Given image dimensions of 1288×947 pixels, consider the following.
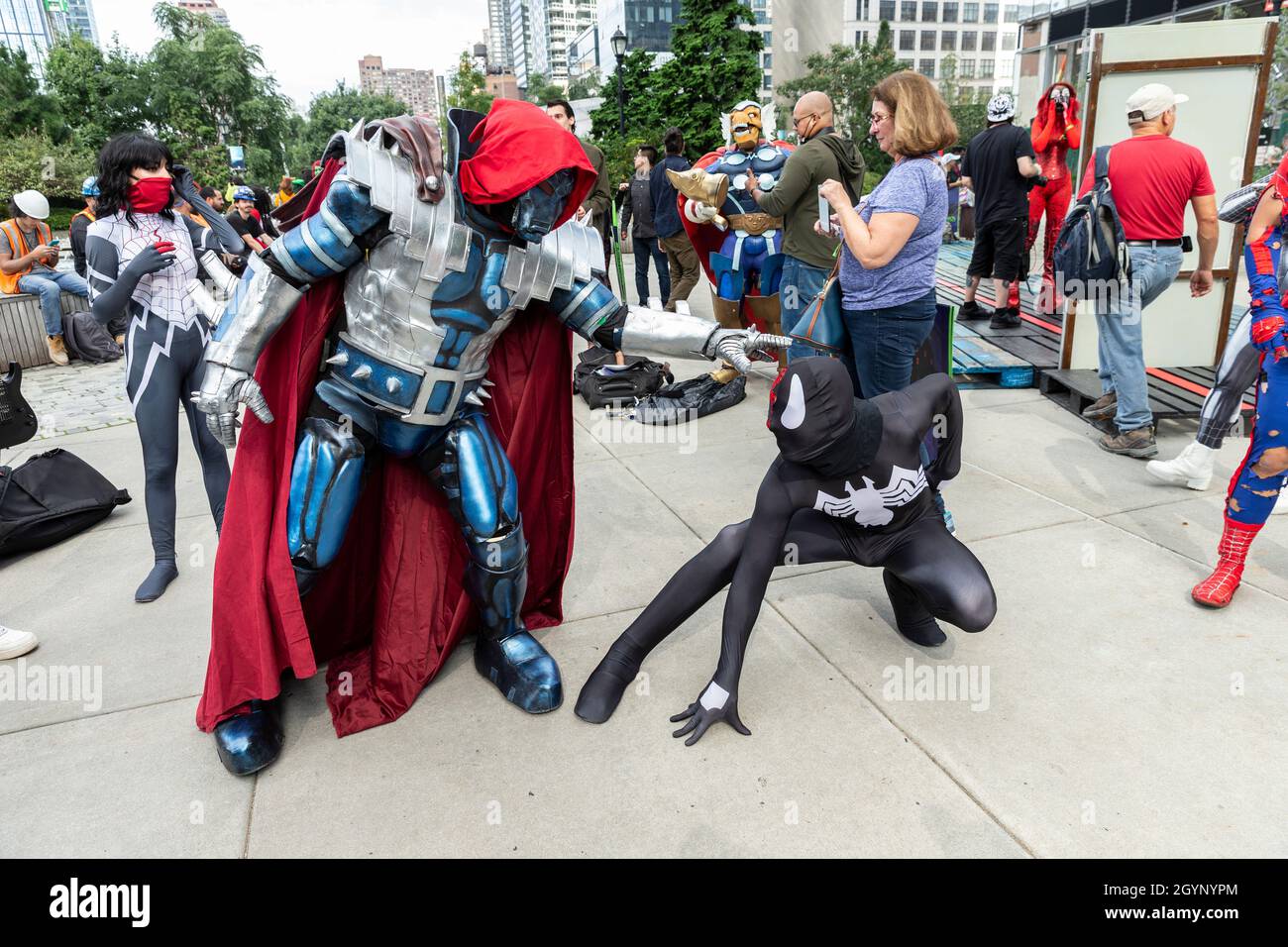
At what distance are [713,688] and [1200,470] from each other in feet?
9.98

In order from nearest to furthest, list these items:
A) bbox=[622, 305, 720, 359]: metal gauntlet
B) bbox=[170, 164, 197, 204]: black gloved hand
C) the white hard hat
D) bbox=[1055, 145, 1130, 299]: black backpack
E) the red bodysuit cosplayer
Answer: bbox=[622, 305, 720, 359]: metal gauntlet < bbox=[170, 164, 197, 204]: black gloved hand < bbox=[1055, 145, 1130, 299]: black backpack < the red bodysuit cosplayer < the white hard hat

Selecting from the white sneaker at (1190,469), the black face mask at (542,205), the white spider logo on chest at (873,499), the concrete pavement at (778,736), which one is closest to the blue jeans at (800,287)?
the concrete pavement at (778,736)

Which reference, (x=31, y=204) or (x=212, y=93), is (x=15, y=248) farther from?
(x=212, y=93)

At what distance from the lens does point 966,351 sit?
20.9 ft

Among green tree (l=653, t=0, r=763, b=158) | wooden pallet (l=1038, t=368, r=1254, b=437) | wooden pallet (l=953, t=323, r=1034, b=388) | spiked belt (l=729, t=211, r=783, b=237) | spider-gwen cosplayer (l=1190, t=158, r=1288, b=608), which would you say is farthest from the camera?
green tree (l=653, t=0, r=763, b=158)

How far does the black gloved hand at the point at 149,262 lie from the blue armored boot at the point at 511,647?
1729 mm

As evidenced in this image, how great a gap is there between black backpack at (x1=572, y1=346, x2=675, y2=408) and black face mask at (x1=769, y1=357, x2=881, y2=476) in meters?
3.92

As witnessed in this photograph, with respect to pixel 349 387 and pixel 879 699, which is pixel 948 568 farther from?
pixel 349 387

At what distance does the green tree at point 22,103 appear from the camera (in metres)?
28.5

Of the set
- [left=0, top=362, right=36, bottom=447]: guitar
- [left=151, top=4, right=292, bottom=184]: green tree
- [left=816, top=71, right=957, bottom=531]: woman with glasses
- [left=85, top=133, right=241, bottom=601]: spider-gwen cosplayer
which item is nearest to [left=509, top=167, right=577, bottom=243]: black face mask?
[left=816, top=71, right=957, bottom=531]: woman with glasses

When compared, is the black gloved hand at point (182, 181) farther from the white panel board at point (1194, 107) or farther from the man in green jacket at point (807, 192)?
the white panel board at point (1194, 107)

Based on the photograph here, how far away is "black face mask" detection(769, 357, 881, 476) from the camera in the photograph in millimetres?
2137

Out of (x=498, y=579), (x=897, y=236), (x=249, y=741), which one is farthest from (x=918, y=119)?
(x=249, y=741)

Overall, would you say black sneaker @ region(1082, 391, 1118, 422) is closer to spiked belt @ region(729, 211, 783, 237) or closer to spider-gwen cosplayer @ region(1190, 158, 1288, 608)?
spider-gwen cosplayer @ region(1190, 158, 1288, 608)
